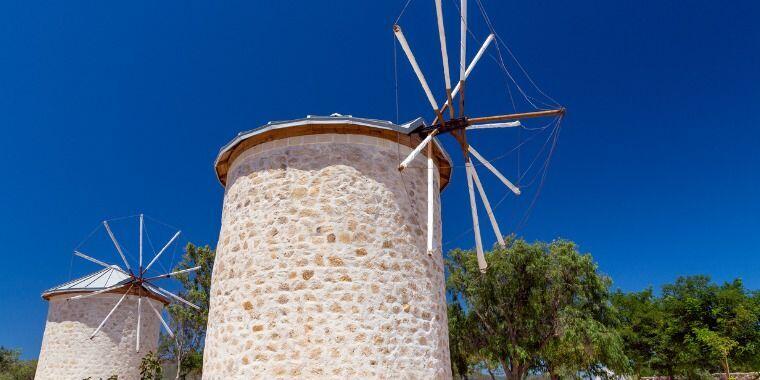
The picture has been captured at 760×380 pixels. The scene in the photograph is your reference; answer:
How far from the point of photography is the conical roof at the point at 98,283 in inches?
732

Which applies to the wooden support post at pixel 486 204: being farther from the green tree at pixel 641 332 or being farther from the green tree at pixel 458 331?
the green tree at pixel 641 332

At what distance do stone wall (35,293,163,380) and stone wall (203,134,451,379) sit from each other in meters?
12.6

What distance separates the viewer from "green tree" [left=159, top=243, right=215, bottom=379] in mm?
24250

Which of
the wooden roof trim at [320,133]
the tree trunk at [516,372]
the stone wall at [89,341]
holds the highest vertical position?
the wooden roof trim at [320,133]

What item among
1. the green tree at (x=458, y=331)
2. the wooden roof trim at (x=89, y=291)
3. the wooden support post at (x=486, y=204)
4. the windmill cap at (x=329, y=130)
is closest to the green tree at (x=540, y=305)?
the green tree at (x=458, y=331)

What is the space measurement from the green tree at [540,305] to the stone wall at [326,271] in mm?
11037

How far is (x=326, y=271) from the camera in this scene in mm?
7488

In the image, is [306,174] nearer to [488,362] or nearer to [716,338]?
[488,362]

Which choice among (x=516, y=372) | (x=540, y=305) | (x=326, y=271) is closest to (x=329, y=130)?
(x=326, y=271)

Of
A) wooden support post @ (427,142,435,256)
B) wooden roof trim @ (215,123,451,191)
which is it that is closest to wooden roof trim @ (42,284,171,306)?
wooden roof trim @ (215,123,451,191)

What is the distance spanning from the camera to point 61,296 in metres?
18.7

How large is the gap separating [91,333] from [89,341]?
11.7 inches

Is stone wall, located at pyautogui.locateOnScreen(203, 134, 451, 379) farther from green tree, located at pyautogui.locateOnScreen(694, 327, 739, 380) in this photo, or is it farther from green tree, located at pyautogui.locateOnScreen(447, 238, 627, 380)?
green tree, located at pyautogui.locateOnScreen(694, 327, 739, 380)

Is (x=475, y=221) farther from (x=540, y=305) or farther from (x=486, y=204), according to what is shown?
(x=540, y=305)
